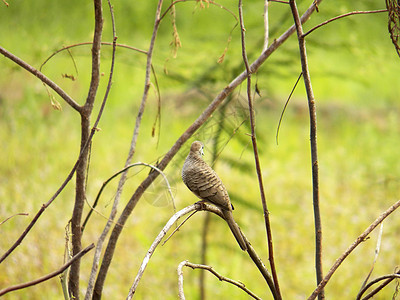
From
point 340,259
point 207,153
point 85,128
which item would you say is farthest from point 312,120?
point 207,153

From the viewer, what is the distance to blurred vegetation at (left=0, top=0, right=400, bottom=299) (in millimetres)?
2447

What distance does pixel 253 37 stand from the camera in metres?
2.68

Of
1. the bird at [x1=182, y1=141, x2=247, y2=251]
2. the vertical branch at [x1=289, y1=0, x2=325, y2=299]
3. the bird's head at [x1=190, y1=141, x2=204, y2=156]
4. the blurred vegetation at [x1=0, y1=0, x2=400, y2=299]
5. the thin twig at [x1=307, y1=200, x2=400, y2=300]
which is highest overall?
the blurred vegetation at [x1=0, y1=0, x2=400, y2=299]

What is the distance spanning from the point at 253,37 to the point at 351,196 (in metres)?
1.68

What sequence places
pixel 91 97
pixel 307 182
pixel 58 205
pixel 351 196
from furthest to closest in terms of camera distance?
pixel 307 182
pixel 351 196
pixel 58 205
pixel 91 97

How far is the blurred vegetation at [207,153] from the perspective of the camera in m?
2.45

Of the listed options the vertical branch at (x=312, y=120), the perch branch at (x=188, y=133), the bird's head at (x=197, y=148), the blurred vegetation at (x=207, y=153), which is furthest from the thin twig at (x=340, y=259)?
the blurred vegetation at (x=207, y=153)

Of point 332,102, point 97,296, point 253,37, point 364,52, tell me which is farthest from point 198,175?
point 332,102

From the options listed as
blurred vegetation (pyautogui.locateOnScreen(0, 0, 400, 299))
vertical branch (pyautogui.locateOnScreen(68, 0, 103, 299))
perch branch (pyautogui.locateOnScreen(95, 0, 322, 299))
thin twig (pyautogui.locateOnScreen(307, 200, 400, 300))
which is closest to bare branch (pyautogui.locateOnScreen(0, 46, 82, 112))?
vertical branch (pyautogui.locateOnScreen(68, 0, 103, 299))

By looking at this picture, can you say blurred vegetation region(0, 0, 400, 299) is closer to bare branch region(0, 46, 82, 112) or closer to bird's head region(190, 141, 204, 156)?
bird's head region(190, 141, 204, 156)

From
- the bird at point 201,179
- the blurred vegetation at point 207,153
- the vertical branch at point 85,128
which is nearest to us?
the vertical branch at point 85,128

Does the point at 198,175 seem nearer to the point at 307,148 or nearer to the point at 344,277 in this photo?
the point at 344,277

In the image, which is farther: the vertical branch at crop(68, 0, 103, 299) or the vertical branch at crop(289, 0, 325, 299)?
the vertical branch at crop(68, 0, 103, 299)

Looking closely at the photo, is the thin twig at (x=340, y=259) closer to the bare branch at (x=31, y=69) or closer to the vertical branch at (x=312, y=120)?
the vertical branch at (x=312, y=120)
